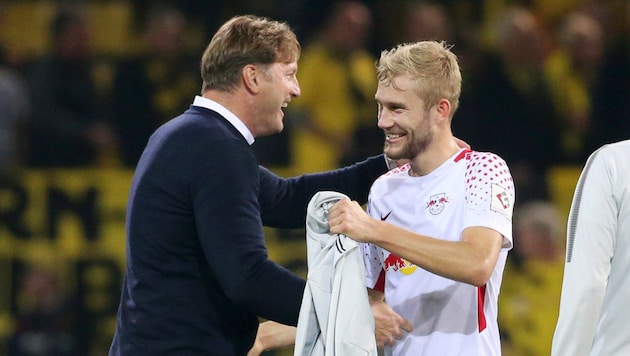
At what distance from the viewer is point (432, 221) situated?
3625 millimetres

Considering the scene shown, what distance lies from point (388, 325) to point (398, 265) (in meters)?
0.22

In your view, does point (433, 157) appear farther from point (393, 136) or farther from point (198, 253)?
point (198, 253)

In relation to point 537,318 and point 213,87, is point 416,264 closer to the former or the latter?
point 213,87

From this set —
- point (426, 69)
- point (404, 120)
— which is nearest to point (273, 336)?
point (404, 120)

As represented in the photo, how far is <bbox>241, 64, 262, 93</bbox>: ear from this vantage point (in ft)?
12.5

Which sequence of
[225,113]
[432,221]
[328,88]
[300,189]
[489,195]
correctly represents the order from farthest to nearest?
[328,88] → [300,189] → [225,113] → [432,221] → [489,195]

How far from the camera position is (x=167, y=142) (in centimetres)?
369

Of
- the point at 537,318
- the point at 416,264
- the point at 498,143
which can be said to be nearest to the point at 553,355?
the point at 416,264

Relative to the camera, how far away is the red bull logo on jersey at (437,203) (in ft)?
11.9

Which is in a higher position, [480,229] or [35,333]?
[480,229]

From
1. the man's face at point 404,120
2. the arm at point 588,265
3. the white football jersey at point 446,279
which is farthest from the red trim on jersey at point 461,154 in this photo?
the arm at point 588,265

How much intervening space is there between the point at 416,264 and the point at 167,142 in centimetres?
92

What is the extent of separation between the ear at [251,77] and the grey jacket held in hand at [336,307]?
0.60 meters

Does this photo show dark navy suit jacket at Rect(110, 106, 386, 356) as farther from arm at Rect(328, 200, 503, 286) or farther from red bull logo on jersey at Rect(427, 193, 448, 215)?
red bull logo on jersey at Rect(427, 193, 448, 215)
